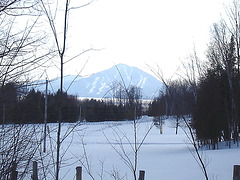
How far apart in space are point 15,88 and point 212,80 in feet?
34.9

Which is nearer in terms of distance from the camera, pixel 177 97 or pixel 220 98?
pixel 177 97

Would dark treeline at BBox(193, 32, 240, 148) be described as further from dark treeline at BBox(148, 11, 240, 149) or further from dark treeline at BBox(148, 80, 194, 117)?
dark treeline at BBox(148, 80, 194, 117)

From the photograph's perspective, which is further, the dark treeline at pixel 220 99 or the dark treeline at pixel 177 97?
the dark treeline at pixel 220 99

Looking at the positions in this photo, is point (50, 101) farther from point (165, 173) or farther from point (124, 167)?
point (124, 167)

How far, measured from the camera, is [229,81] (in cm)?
1157

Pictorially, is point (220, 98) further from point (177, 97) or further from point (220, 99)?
point (177, 97)

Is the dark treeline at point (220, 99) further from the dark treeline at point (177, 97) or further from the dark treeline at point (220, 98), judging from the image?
the dark treeline at point (177, 97)

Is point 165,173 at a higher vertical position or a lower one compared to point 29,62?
lower

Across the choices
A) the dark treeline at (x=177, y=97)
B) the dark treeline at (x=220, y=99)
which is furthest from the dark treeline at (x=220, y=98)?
the dark treeline at (x=177, y=97)

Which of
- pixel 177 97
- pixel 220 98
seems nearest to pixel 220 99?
pixel 220 98

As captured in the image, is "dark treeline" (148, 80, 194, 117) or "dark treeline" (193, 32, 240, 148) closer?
"dark treeline" (148, 80, 194, 117)

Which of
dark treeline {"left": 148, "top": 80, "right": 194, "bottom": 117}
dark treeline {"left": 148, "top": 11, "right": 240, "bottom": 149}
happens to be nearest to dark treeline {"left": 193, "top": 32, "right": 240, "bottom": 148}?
dark treeline {"left": 148, "top": 11, "right": 240, "bottom": 149}

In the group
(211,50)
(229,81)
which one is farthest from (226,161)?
(211,50)

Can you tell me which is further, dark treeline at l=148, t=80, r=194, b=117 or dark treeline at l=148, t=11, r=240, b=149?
dark treeline at l=148, t=11, r=240, b=149
